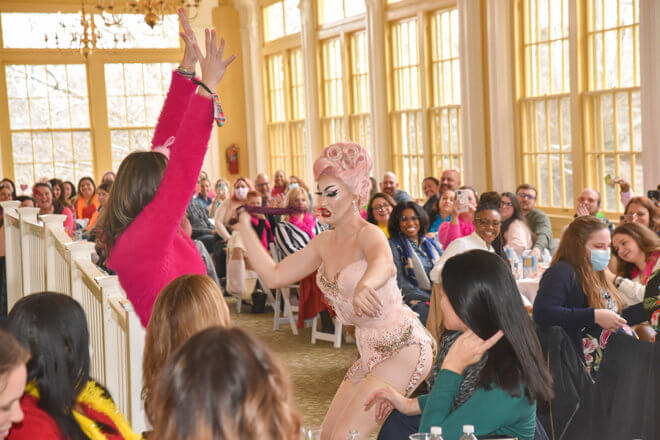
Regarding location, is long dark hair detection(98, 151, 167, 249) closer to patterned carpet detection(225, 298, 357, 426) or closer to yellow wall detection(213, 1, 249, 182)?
patterned carpet detection(225, 298, 357, 426)

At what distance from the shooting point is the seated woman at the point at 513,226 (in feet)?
21.2

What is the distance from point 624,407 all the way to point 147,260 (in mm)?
1851

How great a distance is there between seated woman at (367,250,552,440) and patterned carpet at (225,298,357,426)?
90.4 inches

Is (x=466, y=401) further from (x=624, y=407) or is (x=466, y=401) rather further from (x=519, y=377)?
(x=624, y=407)

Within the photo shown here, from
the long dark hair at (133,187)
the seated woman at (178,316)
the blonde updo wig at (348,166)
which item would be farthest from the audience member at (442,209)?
the seated woman at (178,316)

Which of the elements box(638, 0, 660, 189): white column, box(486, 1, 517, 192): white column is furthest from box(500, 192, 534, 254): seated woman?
box(486, 1, 517, 192): white column

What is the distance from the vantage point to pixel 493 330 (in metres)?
2.15

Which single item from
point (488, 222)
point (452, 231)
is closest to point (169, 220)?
point (488, 222)

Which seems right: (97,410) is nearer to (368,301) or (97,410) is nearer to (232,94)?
(368,301)

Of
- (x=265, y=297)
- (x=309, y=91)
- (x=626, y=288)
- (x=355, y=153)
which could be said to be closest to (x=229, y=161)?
(x=309, y=91)

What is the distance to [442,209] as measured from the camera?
7.34m

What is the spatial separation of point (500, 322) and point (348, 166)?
Answer: 871 millimetres

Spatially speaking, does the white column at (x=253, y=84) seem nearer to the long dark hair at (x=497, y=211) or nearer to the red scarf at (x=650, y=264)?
the long dark hair at (x=497, y=211)

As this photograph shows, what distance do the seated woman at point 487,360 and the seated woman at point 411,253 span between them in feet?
11.2
